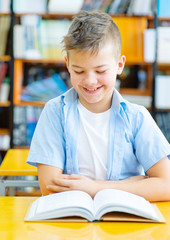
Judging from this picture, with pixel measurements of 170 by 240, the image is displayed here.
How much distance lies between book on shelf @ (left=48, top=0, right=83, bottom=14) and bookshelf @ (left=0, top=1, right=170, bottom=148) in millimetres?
34

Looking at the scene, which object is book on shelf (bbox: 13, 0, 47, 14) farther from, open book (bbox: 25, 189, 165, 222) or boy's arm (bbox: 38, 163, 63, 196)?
open book (bbox: 25, 189, 165, 222)

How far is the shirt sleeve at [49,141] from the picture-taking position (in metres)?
1.35

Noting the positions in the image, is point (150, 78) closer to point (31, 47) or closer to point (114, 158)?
point (31, 47)

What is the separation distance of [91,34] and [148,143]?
0.41 meters

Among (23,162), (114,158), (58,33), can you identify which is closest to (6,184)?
(23,162)

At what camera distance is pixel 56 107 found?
4.74 feet

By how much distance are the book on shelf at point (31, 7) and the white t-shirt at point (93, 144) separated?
1.87 m

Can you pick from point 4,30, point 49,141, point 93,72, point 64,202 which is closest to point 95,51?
point 93,72

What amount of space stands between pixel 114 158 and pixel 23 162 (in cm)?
67

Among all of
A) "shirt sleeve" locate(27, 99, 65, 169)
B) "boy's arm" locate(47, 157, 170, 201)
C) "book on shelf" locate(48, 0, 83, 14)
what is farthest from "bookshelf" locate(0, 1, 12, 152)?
"boy's arm" locate(47, 157, 170, 201)

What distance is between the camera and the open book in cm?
97

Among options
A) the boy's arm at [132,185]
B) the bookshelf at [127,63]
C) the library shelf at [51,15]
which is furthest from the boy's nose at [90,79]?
the library shelf at [51,15]

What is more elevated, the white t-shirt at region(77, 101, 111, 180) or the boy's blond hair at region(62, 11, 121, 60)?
the boy's blond hair at region(62, 11, 121, 60)

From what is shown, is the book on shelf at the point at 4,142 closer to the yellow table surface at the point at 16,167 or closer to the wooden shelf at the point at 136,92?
the wooden shelf at the point at 136,92
